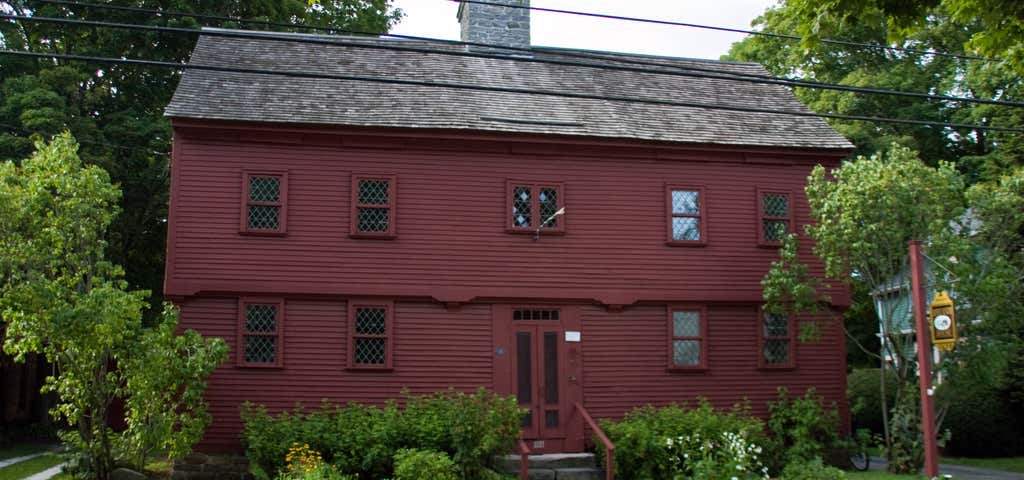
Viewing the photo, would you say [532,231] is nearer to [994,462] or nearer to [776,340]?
[776,340]

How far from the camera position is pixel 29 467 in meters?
17.9

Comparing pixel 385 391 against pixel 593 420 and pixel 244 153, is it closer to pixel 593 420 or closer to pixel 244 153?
pixel 593 420

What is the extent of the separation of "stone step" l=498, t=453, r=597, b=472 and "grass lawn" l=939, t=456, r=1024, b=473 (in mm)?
10019

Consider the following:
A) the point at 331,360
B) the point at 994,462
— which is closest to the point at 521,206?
the point at 331,360

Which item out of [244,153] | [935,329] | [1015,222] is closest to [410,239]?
[244,153]

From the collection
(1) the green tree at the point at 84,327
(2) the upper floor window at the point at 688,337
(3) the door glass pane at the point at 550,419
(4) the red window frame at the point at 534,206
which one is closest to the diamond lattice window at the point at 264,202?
(1) the green tree at the point at 84,327

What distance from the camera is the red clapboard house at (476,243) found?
679 inches

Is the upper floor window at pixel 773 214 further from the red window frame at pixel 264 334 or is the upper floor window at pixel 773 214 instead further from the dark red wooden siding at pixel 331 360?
the red window frame at pixel 264 334

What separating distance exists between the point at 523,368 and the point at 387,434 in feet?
11.0

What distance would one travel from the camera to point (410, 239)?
58.6 ft

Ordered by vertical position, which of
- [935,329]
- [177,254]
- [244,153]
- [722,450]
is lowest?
[722,450]

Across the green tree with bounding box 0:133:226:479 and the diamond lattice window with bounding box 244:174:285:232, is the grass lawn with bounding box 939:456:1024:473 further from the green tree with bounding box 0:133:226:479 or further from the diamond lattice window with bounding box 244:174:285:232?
the green tree with bounding box 0:133:226:479

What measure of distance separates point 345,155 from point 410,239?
2.00 meters

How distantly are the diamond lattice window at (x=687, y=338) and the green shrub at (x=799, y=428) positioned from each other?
171cm
